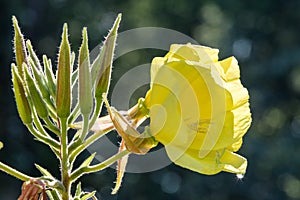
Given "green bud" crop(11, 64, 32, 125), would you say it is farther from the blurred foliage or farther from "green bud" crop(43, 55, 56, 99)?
the blurred foliage

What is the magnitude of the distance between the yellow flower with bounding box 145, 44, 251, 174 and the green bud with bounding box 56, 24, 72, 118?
0.14 metres

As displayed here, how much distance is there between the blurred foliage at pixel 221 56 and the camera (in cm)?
753

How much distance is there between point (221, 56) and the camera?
24.8 ft

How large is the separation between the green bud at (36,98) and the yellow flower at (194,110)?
183 mm

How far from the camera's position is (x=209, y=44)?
8352 millimetres

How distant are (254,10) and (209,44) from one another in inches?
38.6

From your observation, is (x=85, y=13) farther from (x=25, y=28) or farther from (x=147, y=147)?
(x=147, y=147)

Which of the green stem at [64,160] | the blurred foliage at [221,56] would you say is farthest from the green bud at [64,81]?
the blurred foliage at [221,56]

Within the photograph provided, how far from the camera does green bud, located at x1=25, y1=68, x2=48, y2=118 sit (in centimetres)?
126

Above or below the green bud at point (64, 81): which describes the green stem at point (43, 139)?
below

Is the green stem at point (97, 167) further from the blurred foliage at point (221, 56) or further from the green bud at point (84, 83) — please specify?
the blurred foliage at point (221, 56)

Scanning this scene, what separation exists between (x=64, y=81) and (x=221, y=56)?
21.0 ft

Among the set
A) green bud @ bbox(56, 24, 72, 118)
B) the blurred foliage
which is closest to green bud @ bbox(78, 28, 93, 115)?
green bud @ bbox(56, 24, 72, 118)

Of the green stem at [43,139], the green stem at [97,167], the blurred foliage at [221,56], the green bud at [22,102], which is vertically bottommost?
the blurred foliage at [221,56]
